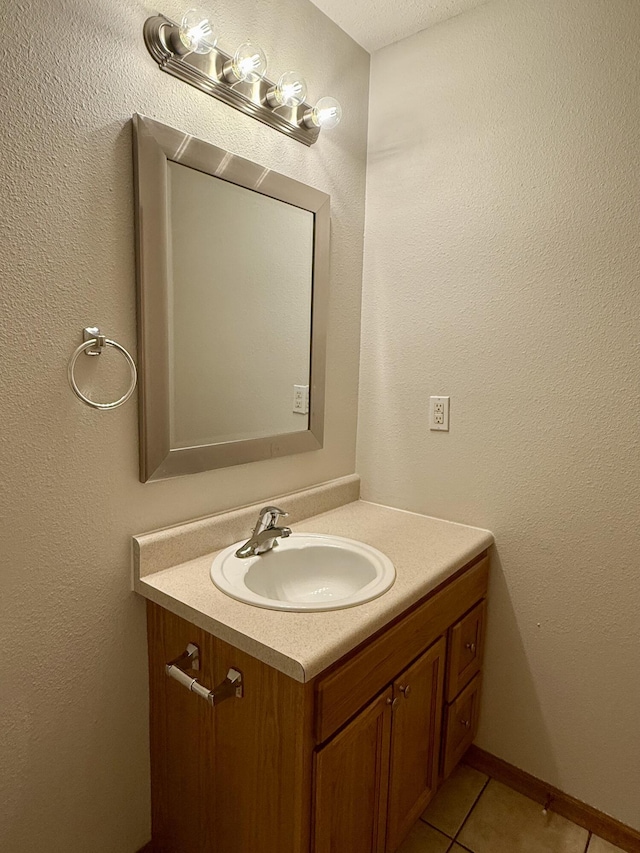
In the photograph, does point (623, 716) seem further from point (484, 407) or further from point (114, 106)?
point (114, 106)

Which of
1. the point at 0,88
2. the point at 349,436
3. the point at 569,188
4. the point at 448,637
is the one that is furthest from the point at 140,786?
the point at 569,188

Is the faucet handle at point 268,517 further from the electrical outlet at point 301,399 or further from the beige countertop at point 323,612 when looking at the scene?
the electrical outlet at point 301,399

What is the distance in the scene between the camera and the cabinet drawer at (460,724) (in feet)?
4.74

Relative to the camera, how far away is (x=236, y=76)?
4.05 feet

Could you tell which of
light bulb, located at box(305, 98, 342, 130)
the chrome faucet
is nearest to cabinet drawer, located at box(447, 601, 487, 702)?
the chrome faucet

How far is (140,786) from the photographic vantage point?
129 centimetres

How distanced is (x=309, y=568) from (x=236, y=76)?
1.26 m

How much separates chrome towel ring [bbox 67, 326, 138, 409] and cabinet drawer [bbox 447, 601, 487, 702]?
3.43 ft

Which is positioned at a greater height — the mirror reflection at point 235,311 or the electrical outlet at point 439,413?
the mirror reflection at point 235,311

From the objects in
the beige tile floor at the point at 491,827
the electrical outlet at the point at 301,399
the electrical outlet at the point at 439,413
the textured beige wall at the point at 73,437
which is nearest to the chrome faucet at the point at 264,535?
the textured beige wall at the point at 73,437

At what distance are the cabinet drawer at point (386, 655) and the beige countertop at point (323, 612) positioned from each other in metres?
0.05

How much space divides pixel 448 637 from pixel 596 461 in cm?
62

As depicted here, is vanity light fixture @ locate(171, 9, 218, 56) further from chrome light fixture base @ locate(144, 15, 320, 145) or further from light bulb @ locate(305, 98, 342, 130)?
light bulb @ locate(305, 98, 342, 130)

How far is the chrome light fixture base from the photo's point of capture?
111 cm
